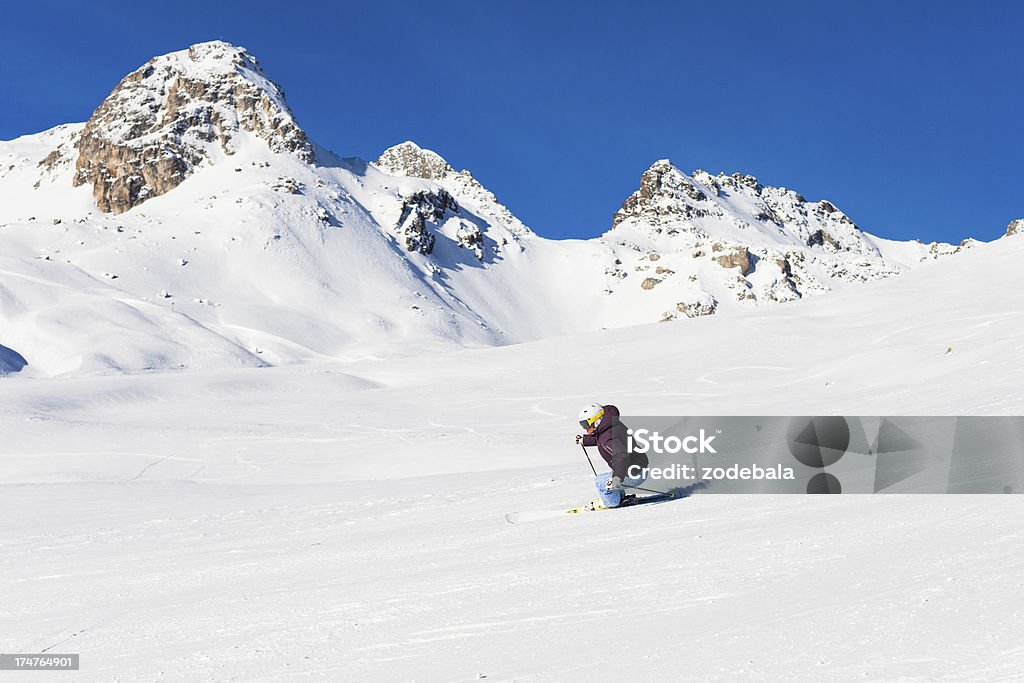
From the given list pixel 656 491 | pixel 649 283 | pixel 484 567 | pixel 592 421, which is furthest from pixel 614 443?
pixel 649 283

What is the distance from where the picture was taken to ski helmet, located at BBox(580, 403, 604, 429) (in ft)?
30.4

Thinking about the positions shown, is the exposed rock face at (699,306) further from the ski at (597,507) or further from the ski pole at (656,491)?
the ski at (597,507)

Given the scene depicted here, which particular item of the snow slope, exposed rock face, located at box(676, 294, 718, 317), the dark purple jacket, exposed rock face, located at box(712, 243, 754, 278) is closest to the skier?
the dark purple jacket

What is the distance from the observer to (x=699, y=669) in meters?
4.04

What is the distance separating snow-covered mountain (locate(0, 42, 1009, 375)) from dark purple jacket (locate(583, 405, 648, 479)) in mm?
54916

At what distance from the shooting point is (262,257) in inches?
3871

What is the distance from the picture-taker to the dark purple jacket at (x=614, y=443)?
9359 mm

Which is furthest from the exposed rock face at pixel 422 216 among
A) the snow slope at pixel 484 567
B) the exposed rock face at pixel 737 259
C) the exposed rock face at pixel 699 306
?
the snow slope at pixel 484 567

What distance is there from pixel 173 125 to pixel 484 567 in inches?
5488

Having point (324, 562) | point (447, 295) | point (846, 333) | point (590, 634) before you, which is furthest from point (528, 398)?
point (447, 295)

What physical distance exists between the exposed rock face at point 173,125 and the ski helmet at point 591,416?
12665 centimetres

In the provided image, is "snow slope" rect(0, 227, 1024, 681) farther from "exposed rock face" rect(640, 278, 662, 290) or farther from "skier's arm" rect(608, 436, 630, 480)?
"exposed rock face" rect(640, 278, 662, 290)

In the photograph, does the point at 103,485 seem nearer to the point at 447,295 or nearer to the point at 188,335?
the point at 188,335

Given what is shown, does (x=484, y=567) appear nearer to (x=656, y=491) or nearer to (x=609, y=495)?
(x=609, y=495)
